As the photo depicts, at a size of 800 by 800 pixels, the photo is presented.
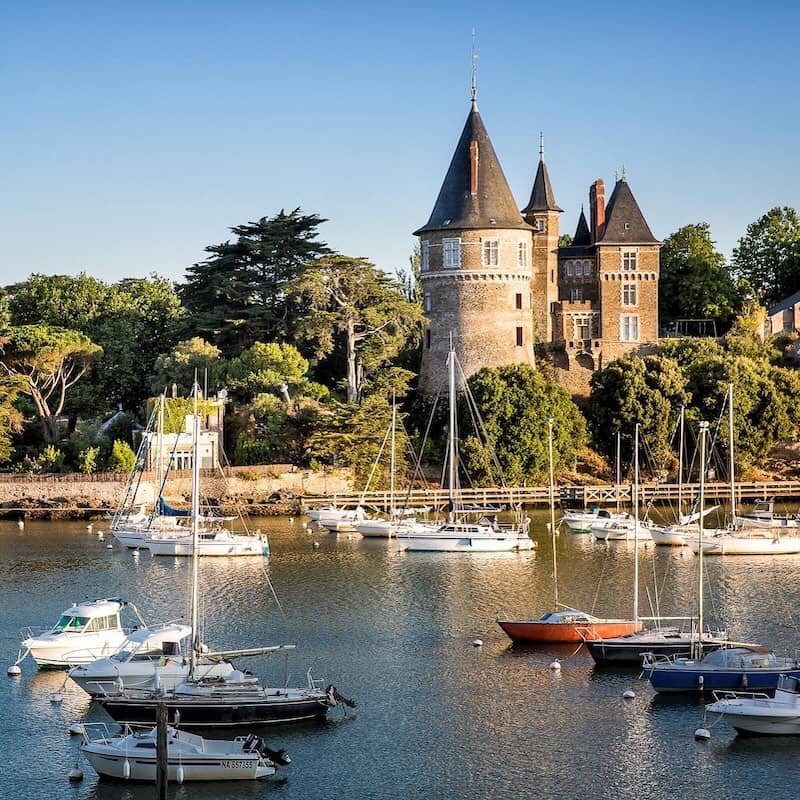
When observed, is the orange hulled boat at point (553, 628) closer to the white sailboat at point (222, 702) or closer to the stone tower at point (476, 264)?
the white sailboat at point (222, 702)

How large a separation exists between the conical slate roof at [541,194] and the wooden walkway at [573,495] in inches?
751

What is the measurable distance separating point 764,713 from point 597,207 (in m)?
57.5

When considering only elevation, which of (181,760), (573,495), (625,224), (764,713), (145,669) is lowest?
(181,760)

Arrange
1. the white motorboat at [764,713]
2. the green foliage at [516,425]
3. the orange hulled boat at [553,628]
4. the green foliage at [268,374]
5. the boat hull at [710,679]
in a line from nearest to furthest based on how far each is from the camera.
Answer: the white motorboat at [764,713]
the boat hull at [710,679]
the orange hulled boat at [553,628]
the green foliage at [516,425]
the green foliage at [268,374]

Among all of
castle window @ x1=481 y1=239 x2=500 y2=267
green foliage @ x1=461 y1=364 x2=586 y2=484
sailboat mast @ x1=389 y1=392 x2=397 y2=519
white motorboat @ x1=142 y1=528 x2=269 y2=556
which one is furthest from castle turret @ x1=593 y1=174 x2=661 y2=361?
white motorboat @ x1=142 y1=528 x2=269 y2=556

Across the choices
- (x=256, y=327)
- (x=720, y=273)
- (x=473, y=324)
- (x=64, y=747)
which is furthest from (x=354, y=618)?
(x=720, y=273)

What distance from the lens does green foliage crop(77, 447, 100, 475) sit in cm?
7675

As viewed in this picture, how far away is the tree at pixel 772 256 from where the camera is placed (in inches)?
4001

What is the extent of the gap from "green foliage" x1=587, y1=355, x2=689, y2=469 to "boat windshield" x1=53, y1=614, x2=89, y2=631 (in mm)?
45079

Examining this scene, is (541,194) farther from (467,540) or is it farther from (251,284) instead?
(467,540)

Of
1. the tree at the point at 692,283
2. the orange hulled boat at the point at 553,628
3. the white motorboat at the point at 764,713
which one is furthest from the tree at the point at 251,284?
the white motorboat at the point at 764,713

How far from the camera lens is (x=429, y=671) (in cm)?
4016

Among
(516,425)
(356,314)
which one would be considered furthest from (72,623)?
(356,314)

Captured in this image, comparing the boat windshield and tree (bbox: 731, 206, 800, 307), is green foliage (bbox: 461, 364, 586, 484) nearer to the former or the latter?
tree (bbox: 731, 206, 800, 307)
